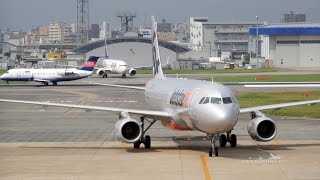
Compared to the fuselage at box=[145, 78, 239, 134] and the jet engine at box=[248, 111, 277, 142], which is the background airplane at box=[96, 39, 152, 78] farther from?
the jet engine at box=[248, 111, 277, 142]

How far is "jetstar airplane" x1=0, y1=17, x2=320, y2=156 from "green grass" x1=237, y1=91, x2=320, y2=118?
19.5 meters

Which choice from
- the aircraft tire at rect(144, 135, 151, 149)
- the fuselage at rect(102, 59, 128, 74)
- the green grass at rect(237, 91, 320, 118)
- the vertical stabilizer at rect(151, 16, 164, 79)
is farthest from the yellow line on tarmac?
the fuselage at rect(102, 59, 128, 74)

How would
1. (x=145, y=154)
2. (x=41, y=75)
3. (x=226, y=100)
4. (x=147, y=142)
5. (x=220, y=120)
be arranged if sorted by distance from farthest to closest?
(x=41, y=75) < (x=147, y=142) < (x=145, y=154) < (x=226, y=100) < (x=220, y=120)

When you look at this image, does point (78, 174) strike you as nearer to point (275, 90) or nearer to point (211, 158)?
point (211, 158)

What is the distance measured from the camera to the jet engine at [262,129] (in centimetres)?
3722

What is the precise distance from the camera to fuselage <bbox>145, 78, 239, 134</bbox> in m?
33.4

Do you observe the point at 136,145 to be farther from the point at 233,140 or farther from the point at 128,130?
the point at 233,140

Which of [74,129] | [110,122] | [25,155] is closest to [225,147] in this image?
[25,155]

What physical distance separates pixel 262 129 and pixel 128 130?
652 centimetres

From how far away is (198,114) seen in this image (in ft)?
113

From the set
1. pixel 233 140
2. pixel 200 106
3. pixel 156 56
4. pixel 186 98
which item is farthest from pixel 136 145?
pixel 156 56

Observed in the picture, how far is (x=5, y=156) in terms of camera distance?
36.0 metres

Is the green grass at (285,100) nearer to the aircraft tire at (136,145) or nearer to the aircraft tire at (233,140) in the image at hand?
the aircraft tire at (233,140)

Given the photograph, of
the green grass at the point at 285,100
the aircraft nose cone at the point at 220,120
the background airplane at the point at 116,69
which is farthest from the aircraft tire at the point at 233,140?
the background airplane at the point at 116,69
